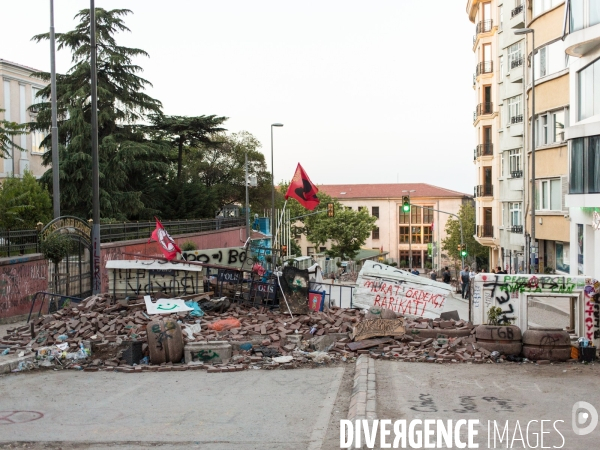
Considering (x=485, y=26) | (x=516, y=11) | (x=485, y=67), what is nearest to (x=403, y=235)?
(x=485, y=67)

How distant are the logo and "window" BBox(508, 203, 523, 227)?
32721 millimetres

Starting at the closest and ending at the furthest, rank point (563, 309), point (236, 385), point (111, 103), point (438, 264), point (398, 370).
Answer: point (236, 385), point (398, 370), point (563, 309), point (111, 103), point (438, 264)

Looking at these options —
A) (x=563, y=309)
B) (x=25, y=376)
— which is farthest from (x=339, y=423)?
(x=563, y=309)

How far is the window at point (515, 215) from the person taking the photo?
42.3 metres

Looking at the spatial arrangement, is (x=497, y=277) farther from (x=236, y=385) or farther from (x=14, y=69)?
(x=14, y=69)

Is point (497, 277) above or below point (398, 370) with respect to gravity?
above

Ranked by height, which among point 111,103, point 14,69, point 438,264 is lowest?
point 438,264

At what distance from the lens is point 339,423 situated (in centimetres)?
955

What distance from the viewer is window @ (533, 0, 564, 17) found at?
101 ft

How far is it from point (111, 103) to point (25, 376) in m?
30.7

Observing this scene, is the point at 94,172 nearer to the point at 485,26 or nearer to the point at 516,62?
the point at 516,62

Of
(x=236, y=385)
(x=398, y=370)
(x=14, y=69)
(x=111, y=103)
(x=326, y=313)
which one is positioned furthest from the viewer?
(x=14, y=69)

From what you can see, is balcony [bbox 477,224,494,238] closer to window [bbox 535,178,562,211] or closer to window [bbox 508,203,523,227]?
window [bbox 508,203,523,227]

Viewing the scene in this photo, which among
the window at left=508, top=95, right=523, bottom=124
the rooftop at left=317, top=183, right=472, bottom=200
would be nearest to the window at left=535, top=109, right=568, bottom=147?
the window at left=508, top=95, right=523, bottom=124
